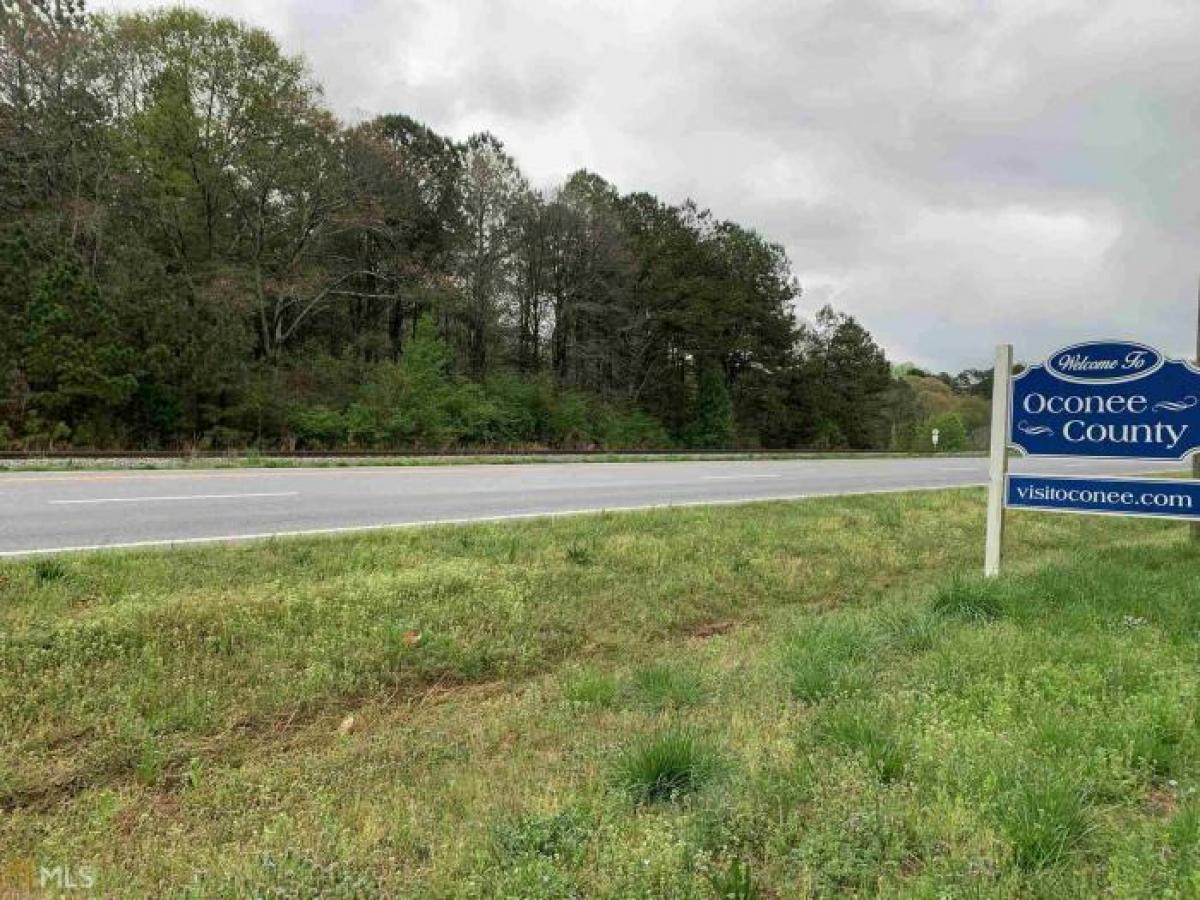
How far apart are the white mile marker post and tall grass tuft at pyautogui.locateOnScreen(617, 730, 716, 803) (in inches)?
206

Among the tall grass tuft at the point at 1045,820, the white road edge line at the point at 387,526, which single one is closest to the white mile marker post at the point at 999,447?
the white road edge line at the point at 387,526

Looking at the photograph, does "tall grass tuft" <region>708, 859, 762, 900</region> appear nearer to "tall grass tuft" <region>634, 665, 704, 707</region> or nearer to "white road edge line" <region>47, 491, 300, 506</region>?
"tall grass tuft" <region>634, 665, 704, 707</region>

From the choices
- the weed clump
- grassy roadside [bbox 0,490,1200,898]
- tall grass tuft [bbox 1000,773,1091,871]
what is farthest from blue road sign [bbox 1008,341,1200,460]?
tall grass tuft [bbox 1000,773,1091,871]

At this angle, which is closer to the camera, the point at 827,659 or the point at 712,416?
the point at 827,659

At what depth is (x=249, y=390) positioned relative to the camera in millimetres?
21219

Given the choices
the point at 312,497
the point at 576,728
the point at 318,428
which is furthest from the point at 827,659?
the point at 318,428

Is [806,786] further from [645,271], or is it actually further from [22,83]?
[645,271]

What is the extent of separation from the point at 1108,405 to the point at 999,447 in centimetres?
101

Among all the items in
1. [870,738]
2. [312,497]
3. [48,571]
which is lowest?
[870,738]

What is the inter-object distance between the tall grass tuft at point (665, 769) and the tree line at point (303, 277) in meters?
18.8

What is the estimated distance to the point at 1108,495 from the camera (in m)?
6.89

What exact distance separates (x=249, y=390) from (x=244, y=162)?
11.3m

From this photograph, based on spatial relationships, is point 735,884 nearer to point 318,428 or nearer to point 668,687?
point 668,687

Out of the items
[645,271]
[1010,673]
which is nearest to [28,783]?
[1010,673]
